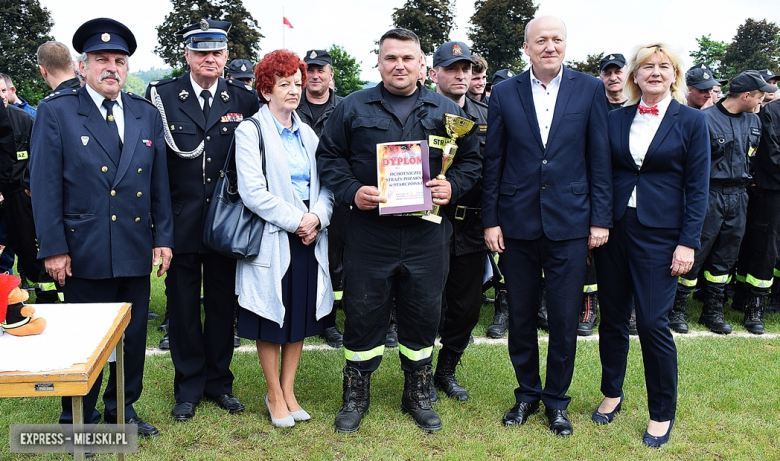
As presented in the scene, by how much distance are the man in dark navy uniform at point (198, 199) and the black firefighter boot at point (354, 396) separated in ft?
2.62

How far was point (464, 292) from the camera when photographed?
466 centimetres

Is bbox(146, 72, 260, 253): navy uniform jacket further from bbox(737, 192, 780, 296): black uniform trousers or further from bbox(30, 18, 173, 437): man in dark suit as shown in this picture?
bbox(737, 192, 780, 296): black uniform trousers

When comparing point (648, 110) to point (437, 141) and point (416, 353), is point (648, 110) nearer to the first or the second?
point (437, 141)

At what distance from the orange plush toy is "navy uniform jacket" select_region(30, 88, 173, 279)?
857 millimetres

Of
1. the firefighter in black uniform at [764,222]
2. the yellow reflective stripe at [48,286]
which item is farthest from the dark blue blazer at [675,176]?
the yellow reflective stripe at [48,286]

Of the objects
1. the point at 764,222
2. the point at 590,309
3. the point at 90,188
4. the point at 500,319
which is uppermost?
the point at 90,188

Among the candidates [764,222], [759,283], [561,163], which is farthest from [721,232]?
[561,163]

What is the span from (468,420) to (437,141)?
6.46 ft

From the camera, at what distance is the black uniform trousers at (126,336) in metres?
3.70

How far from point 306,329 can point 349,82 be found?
86.3 ft

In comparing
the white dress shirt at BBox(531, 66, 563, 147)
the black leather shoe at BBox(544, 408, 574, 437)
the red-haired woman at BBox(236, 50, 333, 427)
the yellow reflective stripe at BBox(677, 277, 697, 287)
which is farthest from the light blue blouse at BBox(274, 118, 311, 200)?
the yellow reflective stripe at BBox(677, 277, 697, 287)

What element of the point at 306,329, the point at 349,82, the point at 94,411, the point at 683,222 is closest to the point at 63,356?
the point at 94,411

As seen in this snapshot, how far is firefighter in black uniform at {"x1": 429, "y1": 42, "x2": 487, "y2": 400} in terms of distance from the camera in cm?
460

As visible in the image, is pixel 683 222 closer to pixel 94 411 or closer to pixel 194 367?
pixel 194 367
